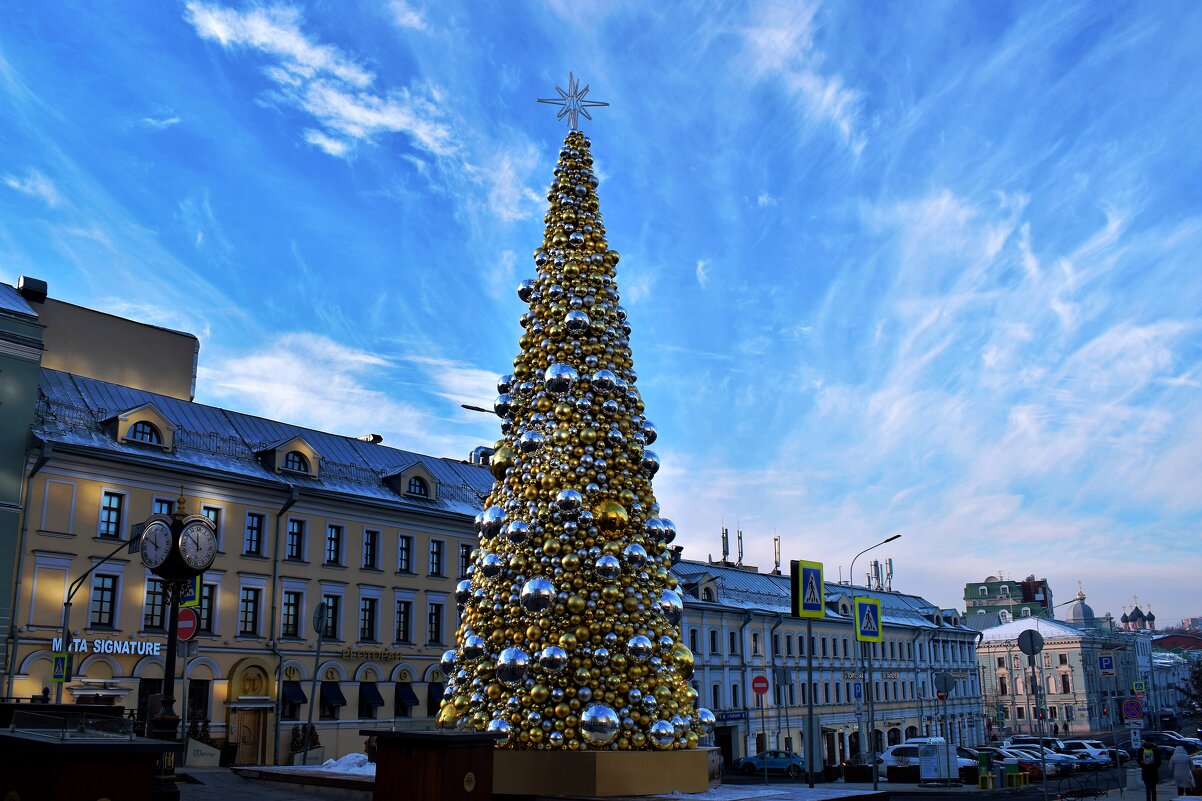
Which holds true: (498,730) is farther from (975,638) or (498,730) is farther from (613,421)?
(975,638)

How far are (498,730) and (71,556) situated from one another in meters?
22.6

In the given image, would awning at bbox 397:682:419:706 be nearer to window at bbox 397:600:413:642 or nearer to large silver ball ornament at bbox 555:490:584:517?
window at bbox 397:600:413:642

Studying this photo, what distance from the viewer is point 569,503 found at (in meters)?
14.2

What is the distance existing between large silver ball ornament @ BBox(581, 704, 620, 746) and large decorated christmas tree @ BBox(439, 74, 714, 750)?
2cm

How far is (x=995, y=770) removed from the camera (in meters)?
34.8

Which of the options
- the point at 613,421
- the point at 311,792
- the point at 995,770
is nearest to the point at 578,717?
the point at 613,421

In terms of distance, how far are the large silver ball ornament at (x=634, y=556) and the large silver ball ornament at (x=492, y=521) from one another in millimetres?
1944

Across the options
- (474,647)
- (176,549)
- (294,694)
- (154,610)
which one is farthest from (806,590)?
(154,610)

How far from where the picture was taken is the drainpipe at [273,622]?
34844 millimetres

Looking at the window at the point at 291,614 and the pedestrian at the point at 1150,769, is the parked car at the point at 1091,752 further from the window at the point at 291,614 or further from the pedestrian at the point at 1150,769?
the window at the point at 291,614

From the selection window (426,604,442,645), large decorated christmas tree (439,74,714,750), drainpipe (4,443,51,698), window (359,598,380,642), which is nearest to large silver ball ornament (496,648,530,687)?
large decorated christmas tree (439,74,714,750)

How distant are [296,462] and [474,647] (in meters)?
26.1

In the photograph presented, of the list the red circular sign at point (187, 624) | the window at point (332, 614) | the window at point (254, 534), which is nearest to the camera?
the red circular sign at point (187, 624)

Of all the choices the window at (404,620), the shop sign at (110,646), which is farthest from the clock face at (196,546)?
the window at (404,620)
